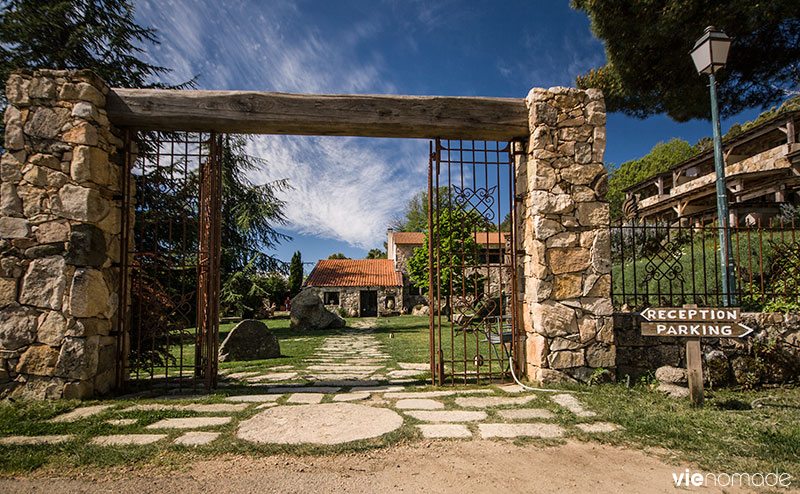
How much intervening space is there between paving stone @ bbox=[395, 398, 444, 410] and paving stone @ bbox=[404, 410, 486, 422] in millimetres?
136

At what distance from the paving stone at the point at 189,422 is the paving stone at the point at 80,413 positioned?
0.75 metres

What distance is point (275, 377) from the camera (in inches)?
225

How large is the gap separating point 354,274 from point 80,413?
24529mm

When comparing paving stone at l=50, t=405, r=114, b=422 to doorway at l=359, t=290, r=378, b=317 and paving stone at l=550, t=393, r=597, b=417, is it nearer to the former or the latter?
paving stone at l=550, t=393, r=597, b=417

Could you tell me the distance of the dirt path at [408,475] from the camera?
7.90 ft

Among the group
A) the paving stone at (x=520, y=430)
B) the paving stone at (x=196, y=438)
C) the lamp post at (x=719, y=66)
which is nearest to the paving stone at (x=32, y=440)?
the paving stone at (x=196, y=438)

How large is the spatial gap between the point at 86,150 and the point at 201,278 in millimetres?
1865

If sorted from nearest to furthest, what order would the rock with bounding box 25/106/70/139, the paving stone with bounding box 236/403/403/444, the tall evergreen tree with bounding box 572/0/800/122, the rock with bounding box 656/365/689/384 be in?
1. the paving stone with bounding box 236/403/403/444
2. the rock with bounding box 25/106/70/139
3. the rock with bounding box 656/365/689/384
4. the tall evergreen tree with bounding box 572/0/800/122

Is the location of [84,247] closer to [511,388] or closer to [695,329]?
[511,388]

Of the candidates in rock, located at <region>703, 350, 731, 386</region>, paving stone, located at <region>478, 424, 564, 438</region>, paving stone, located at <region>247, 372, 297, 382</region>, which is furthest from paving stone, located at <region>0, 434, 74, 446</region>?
rock, located at <region>703, 350, 731, 386</region>

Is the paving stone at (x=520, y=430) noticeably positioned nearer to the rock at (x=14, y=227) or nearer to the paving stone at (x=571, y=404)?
the paving stone at (x=571, y=404)

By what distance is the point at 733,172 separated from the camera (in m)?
16.8

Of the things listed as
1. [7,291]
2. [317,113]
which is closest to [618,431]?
[317,113]

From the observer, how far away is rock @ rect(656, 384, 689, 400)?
13.7 ft
